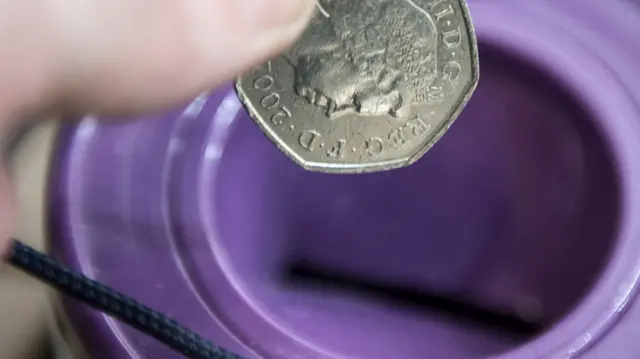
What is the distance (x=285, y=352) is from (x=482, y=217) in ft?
0.66

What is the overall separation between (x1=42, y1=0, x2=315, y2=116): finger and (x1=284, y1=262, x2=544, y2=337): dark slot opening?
0.94 feet

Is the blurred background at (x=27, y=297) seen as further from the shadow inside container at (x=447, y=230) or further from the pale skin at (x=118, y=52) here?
the pale skin at (x=118, y=52)

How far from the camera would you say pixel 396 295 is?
1.98ft

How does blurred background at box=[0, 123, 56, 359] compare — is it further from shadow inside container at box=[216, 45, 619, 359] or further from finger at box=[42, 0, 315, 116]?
finger at box=[42, 0, 315, 116]

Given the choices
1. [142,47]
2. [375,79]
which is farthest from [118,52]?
[375,79]

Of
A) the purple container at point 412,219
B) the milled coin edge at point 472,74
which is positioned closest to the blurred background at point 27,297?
the purple container at point 412,219

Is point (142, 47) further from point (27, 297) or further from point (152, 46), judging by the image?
point (27, 297)

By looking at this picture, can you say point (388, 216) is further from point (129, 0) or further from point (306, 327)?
point (129, 0)

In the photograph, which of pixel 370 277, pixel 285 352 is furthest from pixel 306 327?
pixel 370 277

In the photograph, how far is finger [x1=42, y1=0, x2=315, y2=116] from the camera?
0.96ft

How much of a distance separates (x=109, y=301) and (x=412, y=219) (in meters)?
0.27

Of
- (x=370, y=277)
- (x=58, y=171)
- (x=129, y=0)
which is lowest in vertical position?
(x=370, y=277)

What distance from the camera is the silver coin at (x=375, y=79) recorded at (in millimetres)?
413

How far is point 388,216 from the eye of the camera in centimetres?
58
